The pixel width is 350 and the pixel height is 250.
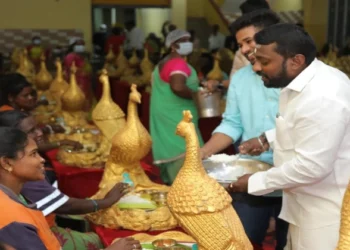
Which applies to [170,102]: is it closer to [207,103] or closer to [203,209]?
[207,103]

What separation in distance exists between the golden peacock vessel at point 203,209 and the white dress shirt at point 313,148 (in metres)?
0.22

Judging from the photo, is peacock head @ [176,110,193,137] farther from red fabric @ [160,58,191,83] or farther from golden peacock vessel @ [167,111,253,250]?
red fabric @ [160,58,191,83]

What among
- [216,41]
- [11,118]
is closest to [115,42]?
[216,41]

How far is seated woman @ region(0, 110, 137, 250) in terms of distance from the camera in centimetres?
189

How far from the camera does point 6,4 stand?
7895 millimetres

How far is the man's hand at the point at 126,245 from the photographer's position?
1550 mm

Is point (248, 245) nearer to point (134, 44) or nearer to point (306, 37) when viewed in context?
point (306, 37)

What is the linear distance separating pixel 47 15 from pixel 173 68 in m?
Result: 5.45

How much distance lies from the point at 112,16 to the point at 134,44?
2.38 feet

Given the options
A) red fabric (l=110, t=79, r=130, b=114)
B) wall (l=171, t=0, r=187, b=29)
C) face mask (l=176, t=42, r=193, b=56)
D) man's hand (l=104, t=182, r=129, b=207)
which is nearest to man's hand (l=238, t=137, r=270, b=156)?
man's hand (l=104, t=182, r=129, b=207)

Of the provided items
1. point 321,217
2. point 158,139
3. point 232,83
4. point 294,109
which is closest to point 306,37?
point 294,109

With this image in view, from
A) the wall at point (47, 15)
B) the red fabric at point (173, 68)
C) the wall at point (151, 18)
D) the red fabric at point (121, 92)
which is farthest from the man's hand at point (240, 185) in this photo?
the wall at point (151, 18)

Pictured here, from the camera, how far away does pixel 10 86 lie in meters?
2.87

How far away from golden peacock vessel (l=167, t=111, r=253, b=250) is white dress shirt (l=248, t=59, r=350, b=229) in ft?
0.72
